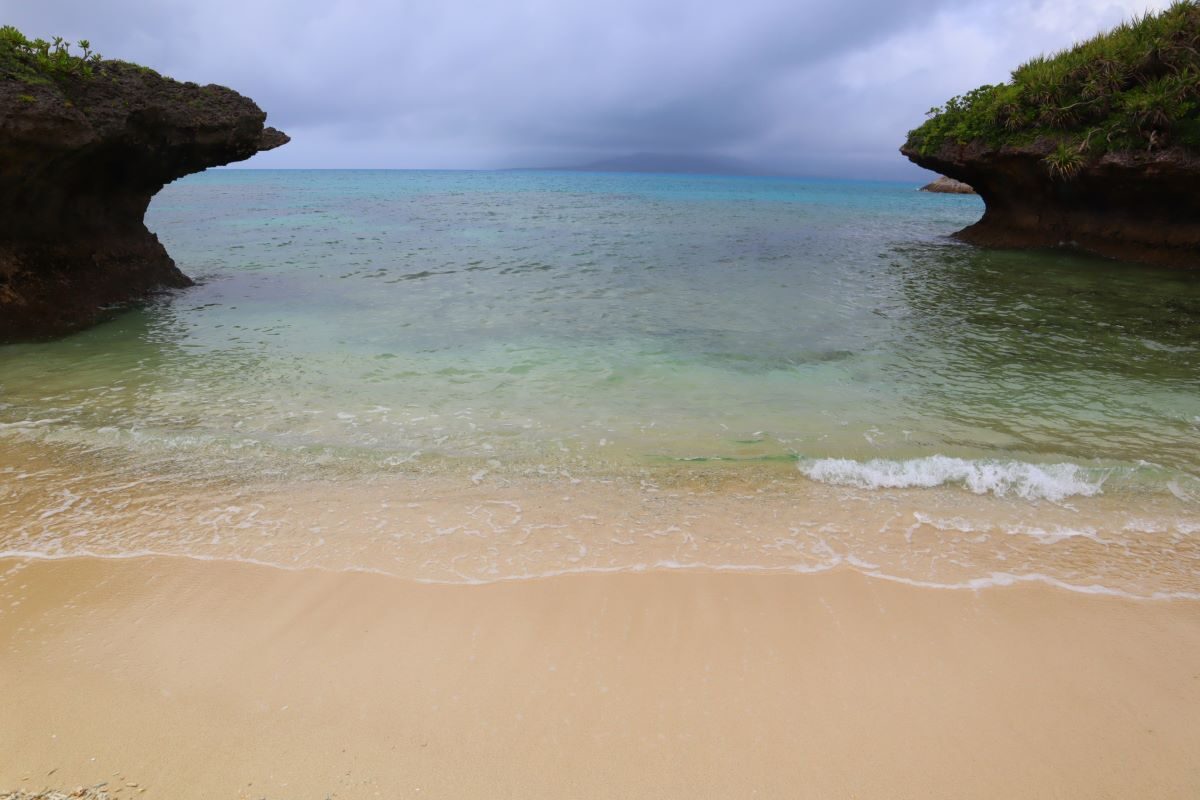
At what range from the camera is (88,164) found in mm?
11133

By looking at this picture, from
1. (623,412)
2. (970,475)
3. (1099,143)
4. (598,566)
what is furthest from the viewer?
(1099,143)

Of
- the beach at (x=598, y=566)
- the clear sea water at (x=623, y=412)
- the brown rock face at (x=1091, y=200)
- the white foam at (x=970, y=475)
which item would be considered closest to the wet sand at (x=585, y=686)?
the beach at (x=598, y=566)

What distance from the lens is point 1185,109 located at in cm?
1587

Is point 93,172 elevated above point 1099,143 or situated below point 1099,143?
below

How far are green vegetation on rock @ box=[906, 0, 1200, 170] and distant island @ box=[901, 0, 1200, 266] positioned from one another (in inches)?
1.2

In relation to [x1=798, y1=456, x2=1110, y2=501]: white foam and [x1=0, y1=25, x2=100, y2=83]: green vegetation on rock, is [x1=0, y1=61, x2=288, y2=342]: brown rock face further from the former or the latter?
[x1=798, y1=456, x2=1110, y2=501]: white foam

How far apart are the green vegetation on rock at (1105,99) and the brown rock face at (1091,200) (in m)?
0.40

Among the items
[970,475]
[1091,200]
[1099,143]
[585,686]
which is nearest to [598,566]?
[585,686]

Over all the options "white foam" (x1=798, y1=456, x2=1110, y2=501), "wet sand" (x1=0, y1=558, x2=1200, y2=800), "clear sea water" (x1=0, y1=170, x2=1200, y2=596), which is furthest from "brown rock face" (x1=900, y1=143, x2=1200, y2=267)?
"wet sand" (x1=0, y1=558, x2=1200, y2=800)

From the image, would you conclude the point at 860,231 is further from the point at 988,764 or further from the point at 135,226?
the point at 988,764

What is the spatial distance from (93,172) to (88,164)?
0.40 metres

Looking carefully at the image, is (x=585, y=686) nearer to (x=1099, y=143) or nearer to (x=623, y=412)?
(x=623, y=412)

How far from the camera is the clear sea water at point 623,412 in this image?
193 inches

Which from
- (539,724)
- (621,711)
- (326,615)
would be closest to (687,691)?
(621,711)
